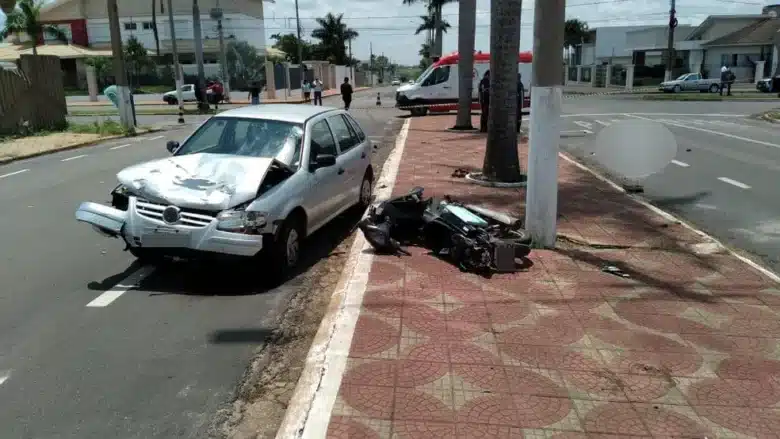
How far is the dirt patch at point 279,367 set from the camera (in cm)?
369

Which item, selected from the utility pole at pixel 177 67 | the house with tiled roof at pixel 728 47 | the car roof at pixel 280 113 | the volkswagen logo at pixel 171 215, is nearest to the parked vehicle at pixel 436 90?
the utility pole at pixel 177 67

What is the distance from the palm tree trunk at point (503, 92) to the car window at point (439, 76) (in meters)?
19.0

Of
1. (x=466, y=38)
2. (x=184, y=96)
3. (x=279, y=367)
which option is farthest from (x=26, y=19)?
(x=279, y=367)

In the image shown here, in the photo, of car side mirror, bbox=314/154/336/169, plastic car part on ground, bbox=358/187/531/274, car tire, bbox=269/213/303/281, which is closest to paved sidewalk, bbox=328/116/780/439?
plastic car part on ground, bbox=358/187/531/274

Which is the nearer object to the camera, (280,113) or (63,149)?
(280,113)

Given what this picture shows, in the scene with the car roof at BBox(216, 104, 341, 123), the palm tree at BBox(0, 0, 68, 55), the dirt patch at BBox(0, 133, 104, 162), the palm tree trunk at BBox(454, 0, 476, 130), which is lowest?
the dirt patch at BBox(0, 133, 104, 162)

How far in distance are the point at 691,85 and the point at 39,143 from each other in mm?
43333

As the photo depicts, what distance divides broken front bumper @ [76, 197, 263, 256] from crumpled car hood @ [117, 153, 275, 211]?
0.13m

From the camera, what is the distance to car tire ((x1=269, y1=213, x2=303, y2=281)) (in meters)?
6.02

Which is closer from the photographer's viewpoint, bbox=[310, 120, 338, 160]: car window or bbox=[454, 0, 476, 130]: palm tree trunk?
bbox=[310, 120, 338, 160]: car window

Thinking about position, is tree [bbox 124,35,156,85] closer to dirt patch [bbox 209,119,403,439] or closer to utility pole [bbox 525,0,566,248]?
dirt patch [bbox 209,119,403,439]

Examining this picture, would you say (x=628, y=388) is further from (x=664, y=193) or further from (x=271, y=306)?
(x=664, y=193)

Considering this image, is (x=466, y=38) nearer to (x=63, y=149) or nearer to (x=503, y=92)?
(x=503, y=92)

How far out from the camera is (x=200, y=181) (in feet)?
19.7
